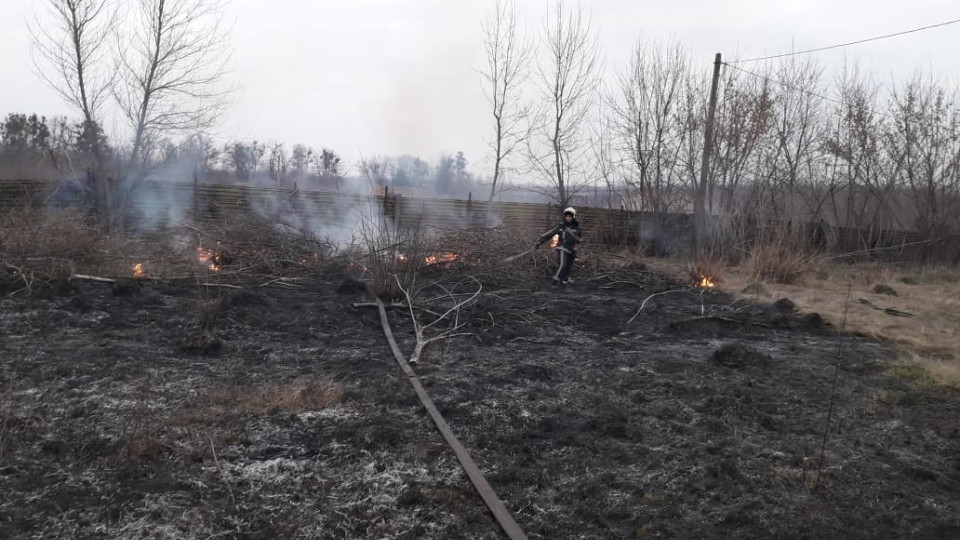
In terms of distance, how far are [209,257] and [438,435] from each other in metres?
8.66

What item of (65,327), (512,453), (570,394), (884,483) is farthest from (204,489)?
(65,327)

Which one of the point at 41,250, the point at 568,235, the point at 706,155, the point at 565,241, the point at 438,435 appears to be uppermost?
the point at 706,155

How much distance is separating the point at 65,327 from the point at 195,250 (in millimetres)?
4867

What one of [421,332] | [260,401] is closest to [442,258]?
[421,332]

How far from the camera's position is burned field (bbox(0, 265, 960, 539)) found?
3031mm

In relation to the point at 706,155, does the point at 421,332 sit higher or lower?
lower

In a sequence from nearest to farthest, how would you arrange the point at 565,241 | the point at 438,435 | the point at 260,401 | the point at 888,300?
the point at 438,435, the point at 260,401, the point at 888,300, the point at 565,241

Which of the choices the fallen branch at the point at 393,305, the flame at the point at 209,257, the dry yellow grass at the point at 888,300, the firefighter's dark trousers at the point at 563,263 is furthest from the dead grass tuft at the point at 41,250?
the dry yellow grass at the point at 888,300

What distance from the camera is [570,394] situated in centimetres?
514

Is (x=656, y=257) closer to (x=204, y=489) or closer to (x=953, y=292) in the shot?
(x=953, y=292)

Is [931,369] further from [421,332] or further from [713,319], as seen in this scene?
[421,332]

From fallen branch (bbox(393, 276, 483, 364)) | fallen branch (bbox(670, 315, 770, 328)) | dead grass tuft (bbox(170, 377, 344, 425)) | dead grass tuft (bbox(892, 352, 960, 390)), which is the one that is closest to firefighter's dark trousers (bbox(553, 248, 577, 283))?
fallen branch (bbox(393, 276, 483, 364))

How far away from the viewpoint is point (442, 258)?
1164 cm

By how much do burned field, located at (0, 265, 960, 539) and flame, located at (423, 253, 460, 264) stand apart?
3.94 meters
